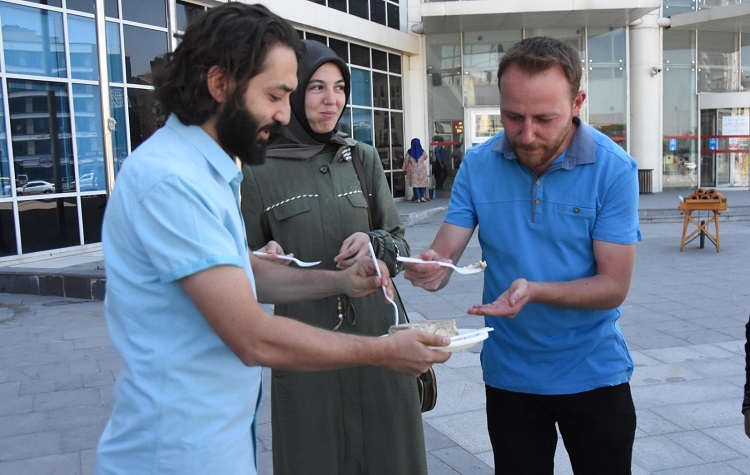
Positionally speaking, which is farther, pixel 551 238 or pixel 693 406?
pixel 693 406

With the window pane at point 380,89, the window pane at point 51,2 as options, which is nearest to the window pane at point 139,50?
the window pane at point 51,2

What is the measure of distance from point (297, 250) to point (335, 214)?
0.64 feet

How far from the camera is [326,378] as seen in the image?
2.67m

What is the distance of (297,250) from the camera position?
2.71 m

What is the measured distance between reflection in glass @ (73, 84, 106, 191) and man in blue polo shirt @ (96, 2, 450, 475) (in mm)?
11061

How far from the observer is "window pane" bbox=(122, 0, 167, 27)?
40.9 ft

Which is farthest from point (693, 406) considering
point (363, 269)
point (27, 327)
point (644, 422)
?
point (27, 327)

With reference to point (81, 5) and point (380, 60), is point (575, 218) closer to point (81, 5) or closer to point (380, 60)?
point (81, 5)

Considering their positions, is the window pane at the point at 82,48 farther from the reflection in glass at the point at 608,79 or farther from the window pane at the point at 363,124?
the reflection in glass at the point at 608,79

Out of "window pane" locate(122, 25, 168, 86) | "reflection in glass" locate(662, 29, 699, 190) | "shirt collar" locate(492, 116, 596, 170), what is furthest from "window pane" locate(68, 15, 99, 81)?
"reflection in glass" locate(662, 29, 699, 190)

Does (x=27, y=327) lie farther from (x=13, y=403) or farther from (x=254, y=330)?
(x=254, y=330)

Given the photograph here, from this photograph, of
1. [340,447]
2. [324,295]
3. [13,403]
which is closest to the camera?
[324,295]

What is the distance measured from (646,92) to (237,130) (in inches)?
883

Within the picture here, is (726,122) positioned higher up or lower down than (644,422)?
higher up
